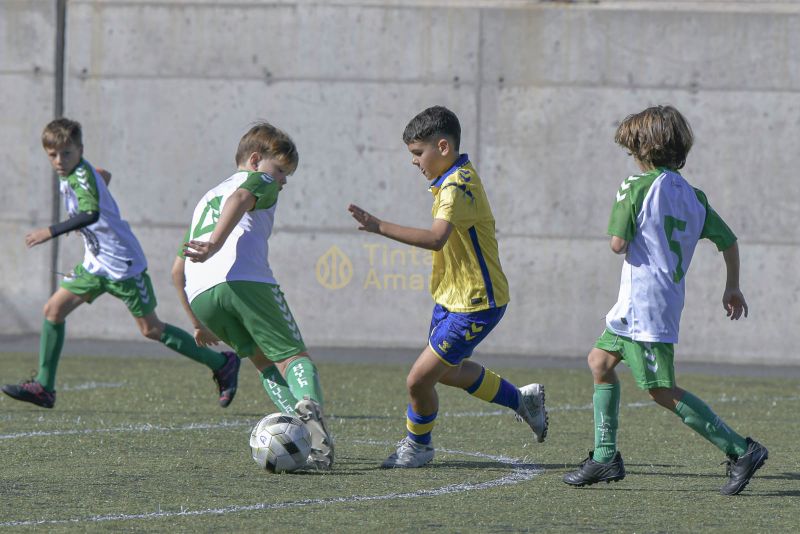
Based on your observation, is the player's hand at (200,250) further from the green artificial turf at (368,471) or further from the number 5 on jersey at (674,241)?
the number 5 on jersey at (674,241)

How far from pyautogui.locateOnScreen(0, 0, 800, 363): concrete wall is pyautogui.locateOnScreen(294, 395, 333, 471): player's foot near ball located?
6.86 m

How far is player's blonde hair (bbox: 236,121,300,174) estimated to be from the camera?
6402 mm

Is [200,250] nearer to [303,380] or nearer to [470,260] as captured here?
[303,380]

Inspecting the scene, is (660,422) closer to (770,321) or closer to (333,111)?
(770,321)

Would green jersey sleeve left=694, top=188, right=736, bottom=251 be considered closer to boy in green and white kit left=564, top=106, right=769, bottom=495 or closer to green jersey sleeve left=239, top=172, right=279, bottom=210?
boy in green and white kit left=564, top=106, right=769, bottom=495

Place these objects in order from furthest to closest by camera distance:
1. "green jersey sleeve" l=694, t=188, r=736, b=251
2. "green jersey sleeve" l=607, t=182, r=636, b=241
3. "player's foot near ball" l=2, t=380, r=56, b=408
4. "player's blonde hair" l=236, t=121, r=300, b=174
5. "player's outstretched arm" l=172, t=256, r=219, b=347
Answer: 1. "player's foot near ball" l=2, t=380, r=56, b=408
2. "player's outstretched arm" l=172, t=256, r=219, b=347
3. "player's blonde hair" l=236, t=121, r=300, b=174
4. "green jersey sleeve" l=694, t=188, r=736, b=251
5. "green jersey sleeve" l=607, t=182, r=636, b=241

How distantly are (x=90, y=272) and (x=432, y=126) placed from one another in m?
3.25

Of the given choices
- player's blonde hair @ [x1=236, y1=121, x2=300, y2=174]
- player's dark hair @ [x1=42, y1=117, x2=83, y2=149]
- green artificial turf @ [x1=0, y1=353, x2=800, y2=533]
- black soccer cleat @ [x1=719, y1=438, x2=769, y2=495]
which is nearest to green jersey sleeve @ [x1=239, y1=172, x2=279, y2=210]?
player's blonde hair @ [x1=236, y1=121, x2=300, y2=174]

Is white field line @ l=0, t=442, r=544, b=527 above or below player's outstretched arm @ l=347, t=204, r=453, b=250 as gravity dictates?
Answer: below

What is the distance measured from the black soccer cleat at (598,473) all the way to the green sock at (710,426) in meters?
0.35

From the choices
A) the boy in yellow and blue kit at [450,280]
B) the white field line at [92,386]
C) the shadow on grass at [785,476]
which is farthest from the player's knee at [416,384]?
the white field line at [92,386]

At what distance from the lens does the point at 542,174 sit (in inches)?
499

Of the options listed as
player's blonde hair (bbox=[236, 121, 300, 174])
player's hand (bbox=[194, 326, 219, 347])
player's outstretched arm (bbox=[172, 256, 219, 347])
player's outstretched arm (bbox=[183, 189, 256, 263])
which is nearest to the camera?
player's outstretched arm (bbox=[183, 189, 256, 263])

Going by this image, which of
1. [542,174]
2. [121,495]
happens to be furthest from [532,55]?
[121,495]
